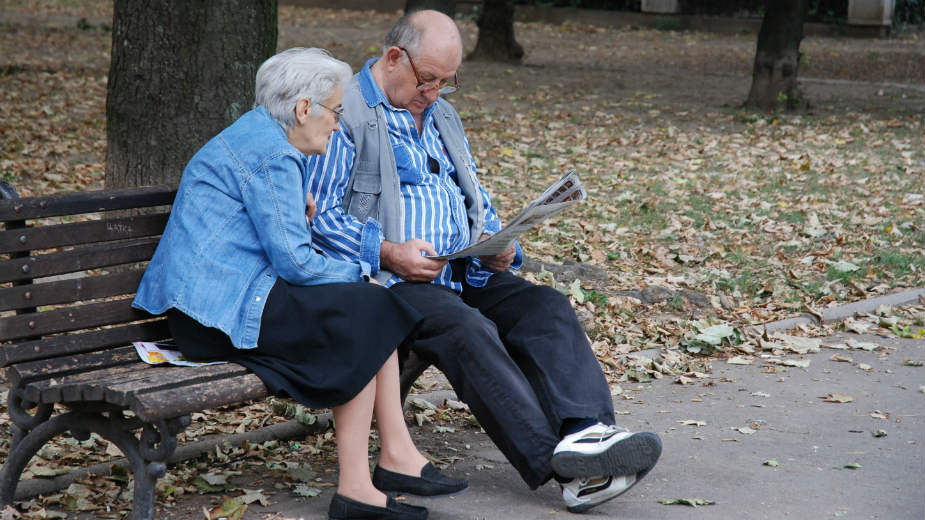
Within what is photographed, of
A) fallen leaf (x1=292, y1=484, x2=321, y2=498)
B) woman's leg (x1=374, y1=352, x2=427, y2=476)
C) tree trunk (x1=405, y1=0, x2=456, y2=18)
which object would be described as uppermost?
tree trunk (x1=405, y1=0, x2=456, y2=18)

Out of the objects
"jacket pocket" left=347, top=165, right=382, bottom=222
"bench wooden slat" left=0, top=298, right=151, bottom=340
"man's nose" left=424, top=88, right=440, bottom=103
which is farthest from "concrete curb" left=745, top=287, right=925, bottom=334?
"bench wooden slat" left=0, top=298, right=151, bottom=340

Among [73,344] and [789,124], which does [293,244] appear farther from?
[789,124]

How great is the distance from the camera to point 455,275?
4047mm

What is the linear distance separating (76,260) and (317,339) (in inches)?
32.3

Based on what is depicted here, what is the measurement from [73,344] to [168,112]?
211 centimetres

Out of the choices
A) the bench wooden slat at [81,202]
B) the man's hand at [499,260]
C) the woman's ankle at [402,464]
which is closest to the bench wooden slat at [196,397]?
the woman's ankle at [402,464]

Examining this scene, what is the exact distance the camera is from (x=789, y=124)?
12609 millimetres

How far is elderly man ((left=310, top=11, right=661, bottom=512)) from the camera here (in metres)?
3.45

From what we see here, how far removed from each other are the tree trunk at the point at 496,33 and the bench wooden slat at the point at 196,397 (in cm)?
1495

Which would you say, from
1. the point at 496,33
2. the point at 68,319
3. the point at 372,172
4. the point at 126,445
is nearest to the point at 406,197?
the point at 372,172

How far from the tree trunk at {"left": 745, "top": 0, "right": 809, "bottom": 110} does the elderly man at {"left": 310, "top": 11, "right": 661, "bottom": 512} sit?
9856 mm

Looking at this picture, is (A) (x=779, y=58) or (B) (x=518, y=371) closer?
(B) (x=518, y=371)

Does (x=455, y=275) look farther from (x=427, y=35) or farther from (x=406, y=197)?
(x=427, y=35)

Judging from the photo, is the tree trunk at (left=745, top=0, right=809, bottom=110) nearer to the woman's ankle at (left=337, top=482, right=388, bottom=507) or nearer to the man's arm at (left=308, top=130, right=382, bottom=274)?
the man's arm at (left=308, top=130, right=382, bottom=274)
